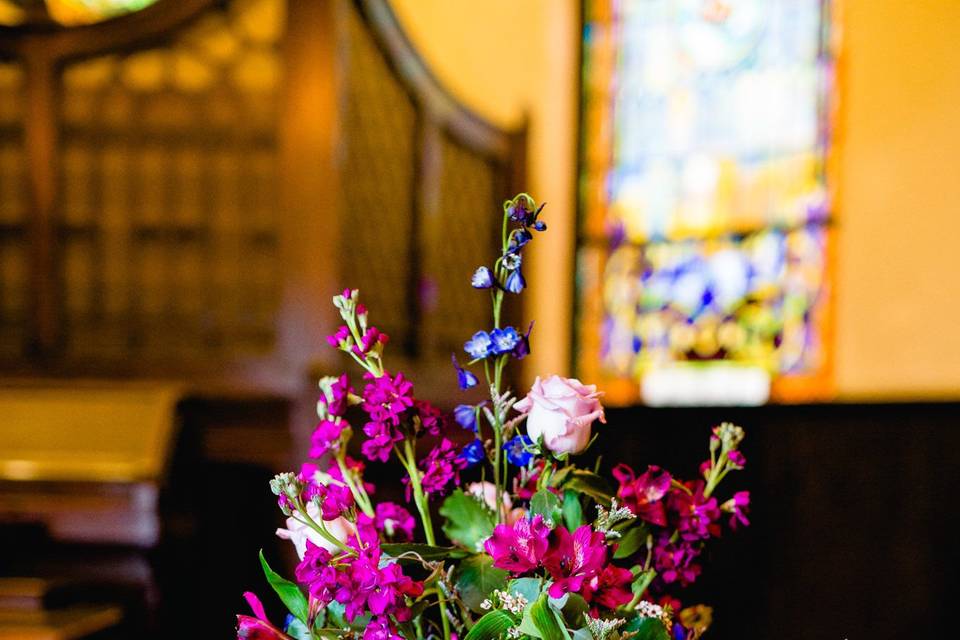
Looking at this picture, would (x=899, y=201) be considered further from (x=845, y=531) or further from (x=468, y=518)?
(x=468, y=518)

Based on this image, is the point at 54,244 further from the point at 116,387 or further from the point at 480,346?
the point at 480,346

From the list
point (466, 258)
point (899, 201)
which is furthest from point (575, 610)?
point (899, 201)

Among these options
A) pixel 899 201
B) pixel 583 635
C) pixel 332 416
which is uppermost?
pixel 899 201

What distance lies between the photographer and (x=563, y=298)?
4242 mm

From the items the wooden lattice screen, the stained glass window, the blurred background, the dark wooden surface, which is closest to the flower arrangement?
the blurred background

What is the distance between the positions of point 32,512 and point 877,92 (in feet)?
10.6

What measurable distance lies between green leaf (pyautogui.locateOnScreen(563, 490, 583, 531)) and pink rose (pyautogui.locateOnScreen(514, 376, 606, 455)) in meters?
0.05

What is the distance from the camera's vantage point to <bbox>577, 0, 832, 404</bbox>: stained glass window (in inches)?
148

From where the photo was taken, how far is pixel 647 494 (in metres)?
0.57

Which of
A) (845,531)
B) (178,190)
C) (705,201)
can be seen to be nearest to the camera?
(845,531)

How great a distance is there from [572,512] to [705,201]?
12.0 ft

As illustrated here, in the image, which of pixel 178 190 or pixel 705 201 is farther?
pixel 705 201

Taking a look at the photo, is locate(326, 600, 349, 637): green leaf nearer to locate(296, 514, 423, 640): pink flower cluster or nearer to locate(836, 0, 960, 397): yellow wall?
locate(296, 514, 423, 640): pink flower cluster

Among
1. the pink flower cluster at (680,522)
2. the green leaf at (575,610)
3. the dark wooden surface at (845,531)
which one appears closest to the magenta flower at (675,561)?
the pink flower cluster at (680,522)
